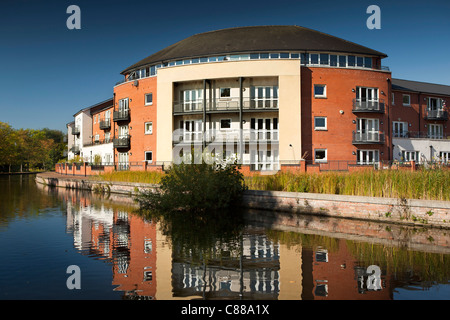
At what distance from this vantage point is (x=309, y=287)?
627 cm

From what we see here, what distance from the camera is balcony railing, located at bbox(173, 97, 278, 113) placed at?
31594 mm

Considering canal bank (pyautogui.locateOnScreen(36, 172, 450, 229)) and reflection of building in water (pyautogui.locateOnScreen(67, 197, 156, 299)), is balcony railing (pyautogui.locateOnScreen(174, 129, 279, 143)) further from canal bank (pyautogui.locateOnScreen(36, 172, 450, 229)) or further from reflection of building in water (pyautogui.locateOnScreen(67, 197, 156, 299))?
reflection of building in water (pyautogui.locateOnScreen(67, 197, 156, 299))

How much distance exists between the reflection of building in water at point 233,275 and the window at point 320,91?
983 inches

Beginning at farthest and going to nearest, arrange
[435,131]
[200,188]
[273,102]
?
1. [435,131]
2. [273,102]
3. [200,188]

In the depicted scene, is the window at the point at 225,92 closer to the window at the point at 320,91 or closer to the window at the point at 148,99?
the window at the point at 320,91

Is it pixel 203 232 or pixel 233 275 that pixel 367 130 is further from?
pixel 233 275

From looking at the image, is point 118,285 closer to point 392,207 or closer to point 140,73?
point 392,207

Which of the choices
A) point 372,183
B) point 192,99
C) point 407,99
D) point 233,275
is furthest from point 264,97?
point 233,275

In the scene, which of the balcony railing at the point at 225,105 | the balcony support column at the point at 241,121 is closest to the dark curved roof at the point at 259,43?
the balcony support column at the point at 241,121

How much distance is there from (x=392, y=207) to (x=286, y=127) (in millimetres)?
18881

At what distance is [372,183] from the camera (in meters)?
14.0

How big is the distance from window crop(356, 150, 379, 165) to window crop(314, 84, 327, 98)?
6.13m

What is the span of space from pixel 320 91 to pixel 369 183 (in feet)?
63.9

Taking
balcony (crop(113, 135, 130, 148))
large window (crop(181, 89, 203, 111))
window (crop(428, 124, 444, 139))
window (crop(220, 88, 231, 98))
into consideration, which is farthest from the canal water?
window (crop(428, 124, 444, 139))
